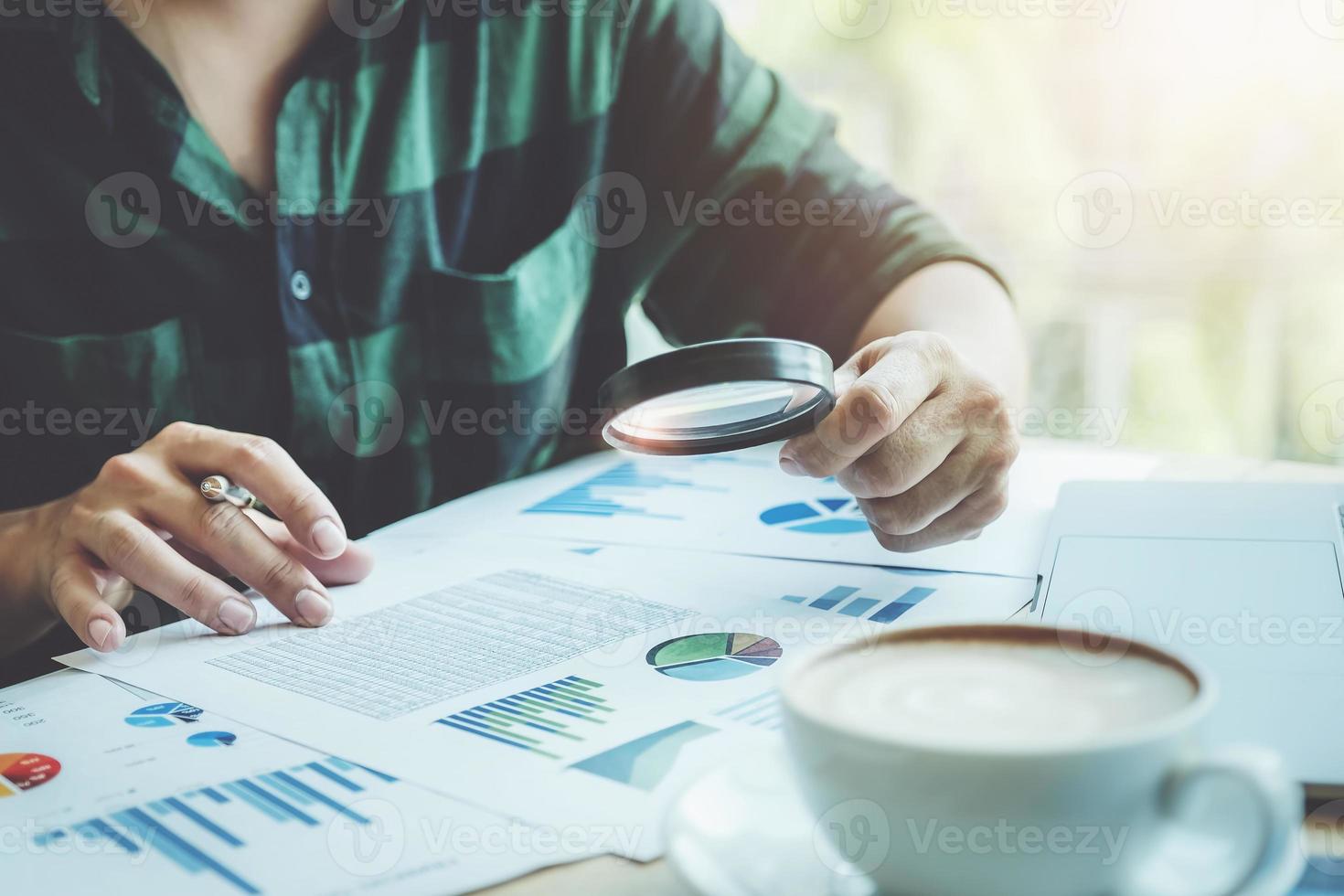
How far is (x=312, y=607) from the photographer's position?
27.5 inches

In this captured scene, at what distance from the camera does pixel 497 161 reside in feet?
3.90

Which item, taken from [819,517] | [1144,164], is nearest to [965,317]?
[819,517]

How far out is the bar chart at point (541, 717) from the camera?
51 cm

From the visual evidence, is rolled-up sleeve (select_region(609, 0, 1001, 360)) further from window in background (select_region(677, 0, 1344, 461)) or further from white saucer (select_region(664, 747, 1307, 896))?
window in background (select_region(677, 0, 1344, 461))

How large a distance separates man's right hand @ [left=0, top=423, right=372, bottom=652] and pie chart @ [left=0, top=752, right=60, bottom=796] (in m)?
0.15

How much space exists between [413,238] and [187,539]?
1.59 ft

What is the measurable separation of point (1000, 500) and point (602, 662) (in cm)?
35

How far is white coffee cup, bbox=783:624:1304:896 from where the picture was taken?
0.30 metres

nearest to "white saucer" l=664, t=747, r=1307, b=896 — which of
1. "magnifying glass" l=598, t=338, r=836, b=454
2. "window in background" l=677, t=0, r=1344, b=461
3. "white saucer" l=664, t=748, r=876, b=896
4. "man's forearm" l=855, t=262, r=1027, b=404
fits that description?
"white saucer" l=664, t=748, r=876, b=896

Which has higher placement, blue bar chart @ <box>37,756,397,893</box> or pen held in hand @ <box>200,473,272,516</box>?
pen held in hand @ <box>200,473,272,516</box>

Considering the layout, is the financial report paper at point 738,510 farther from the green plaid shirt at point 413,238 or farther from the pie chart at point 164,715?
the pie chart at point 164,715

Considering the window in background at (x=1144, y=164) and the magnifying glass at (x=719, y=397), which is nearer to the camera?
the magnifying glass at (x=719, y=397)

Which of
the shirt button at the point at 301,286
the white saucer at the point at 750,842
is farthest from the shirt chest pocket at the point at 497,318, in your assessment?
the white saucer at the point at 750,842

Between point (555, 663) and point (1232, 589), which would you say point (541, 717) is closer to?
point (555, 663)
